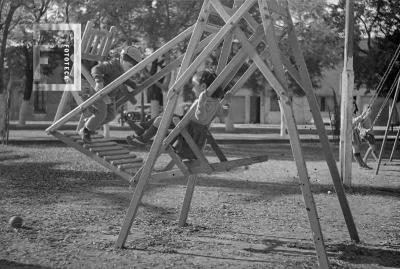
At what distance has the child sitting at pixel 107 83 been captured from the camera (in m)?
6.71

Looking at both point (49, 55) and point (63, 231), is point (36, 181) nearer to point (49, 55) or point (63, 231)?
point (63, 231)

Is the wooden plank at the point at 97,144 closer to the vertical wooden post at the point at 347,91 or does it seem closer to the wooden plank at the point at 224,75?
the wooden plank at the point at 224,75

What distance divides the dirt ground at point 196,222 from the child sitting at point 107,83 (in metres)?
1.22

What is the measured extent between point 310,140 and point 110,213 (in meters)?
20.4

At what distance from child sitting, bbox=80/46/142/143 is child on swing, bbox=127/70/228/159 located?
23.0 inches

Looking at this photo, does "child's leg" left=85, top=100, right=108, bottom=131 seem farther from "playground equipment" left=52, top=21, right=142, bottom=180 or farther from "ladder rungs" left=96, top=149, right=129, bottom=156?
"ladder rungs" left=96, top=149, right=129, bottom=156

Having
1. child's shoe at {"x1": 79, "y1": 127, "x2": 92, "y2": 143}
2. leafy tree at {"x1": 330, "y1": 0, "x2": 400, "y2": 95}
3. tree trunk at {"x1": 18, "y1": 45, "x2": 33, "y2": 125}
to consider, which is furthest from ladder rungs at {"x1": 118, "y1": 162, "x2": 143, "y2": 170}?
tree trunk at {"x1": 18, "y1": 45, "x2": 33, "y2": 125}

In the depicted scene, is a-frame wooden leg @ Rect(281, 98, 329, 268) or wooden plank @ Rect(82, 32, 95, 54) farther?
wooden plank @ Rect(82, 32, 95, 54)

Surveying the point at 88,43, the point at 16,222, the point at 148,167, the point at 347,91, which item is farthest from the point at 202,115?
the point at 347,91

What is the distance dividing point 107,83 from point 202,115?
165 centimetres

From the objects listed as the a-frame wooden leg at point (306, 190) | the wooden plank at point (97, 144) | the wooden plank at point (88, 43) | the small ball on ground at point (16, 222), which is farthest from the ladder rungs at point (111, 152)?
the a-frame wooden leg at point (306, 190)

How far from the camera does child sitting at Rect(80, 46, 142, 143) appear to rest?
671 cm

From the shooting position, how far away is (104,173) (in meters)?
12.9

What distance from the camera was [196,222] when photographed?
7.32 meters
